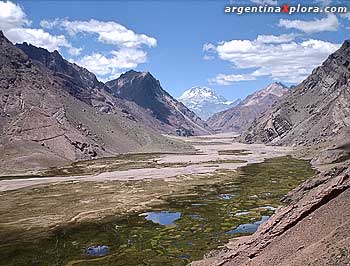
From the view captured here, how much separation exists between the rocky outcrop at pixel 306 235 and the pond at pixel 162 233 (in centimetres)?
1109

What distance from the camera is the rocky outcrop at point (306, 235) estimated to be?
1011 inches

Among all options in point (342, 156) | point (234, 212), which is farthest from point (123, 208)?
point (342, 156)

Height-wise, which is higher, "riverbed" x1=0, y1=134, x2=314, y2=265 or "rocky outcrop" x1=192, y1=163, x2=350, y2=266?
"rocky outcrop" x1=192, y1=163, x2=350, y2=266

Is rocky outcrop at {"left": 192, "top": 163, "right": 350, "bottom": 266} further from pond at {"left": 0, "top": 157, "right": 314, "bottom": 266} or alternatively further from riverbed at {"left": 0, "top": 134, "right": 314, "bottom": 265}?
riverbed at {"left": 0, "top": 134, "right": 314, "bottom": 265}

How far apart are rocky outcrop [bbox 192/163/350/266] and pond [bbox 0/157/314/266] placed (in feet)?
36.4

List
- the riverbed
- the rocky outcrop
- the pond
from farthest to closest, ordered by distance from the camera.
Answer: the riverbed → the pond → the rocky outcrop

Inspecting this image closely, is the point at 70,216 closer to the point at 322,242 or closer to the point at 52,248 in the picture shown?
the point at 52,248

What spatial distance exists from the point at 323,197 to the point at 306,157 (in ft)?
439

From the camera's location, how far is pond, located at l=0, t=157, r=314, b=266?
4572cm

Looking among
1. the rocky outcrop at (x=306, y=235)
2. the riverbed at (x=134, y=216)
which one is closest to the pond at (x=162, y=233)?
the riverbed at (x=134, y=216)

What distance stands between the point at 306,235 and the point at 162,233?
28988mm

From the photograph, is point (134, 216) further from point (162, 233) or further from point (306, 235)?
point (306, 235)

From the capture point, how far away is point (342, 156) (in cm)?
12019

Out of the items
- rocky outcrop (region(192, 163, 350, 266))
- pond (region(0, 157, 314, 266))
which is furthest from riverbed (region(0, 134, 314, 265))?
rocky outcrop (region(192, 163, 350, 266))
